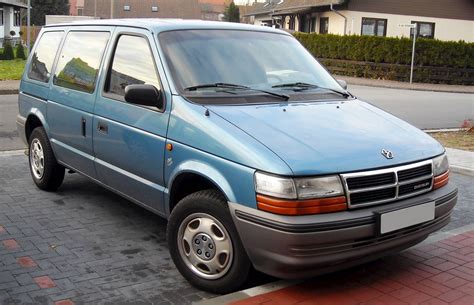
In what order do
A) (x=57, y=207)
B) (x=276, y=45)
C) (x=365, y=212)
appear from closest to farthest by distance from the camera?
(x=365, y=212) < (x=276, y=45) < (x=57, y=207)

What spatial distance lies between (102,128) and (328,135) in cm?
218

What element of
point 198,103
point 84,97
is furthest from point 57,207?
point 198,103

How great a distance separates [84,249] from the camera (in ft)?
15.8

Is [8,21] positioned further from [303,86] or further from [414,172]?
[414,172]

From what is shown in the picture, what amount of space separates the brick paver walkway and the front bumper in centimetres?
31

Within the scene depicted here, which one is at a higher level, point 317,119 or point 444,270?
point 317,119

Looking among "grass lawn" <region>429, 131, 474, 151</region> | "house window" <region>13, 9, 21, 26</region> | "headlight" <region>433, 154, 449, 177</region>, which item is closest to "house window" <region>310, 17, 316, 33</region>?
"grass lawn" <region>429, 131, 474, 151</region>

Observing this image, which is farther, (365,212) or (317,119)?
(317,119)

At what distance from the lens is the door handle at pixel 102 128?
16.5 ft

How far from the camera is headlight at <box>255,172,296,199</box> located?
137 inches

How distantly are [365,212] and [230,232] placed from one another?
0.89 m

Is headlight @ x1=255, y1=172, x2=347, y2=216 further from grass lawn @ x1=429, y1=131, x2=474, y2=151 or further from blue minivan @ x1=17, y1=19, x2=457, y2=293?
grass lawn @ x1=429, y1=131, x2=474, y2=151

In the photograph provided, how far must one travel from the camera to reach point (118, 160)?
4910 mm

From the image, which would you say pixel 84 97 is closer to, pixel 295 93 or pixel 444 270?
pixel 295 93
